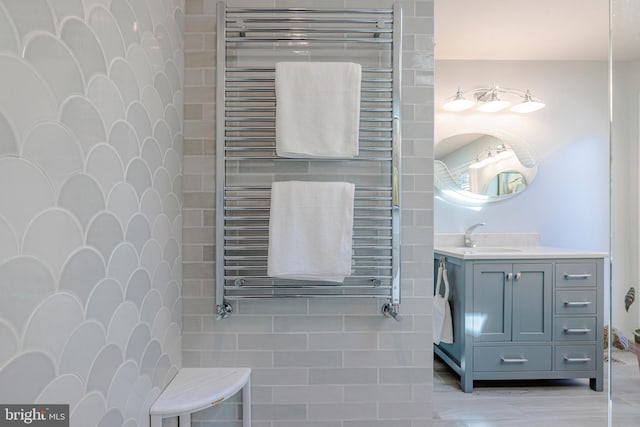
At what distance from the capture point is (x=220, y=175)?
1403mm

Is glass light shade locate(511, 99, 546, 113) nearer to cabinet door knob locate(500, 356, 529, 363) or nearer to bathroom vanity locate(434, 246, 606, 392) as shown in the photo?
bathroom vanity locate(434, 246, 606, 392)

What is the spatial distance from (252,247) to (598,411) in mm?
2216

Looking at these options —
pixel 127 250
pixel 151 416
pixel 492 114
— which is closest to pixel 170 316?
pixel 151 416

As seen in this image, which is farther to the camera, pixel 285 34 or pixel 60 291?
pixel 285 34

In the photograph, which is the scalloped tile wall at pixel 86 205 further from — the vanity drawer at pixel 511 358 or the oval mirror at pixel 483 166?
the oval mirror at pixel 483 166

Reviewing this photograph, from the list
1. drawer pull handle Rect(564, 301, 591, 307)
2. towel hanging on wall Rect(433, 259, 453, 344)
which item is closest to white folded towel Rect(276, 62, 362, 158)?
towel hanging on wall Rect(433, 259, 453, 344)

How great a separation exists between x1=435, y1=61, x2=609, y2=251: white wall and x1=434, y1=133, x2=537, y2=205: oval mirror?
0.07 m

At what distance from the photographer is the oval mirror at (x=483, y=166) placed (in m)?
2.87

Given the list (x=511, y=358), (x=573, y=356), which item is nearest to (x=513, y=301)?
(x=511, y=358)

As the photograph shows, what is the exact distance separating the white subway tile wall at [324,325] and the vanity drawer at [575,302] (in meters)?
1.33

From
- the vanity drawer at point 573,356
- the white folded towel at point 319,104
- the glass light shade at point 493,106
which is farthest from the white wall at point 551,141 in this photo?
the white folded towel at point 319,104

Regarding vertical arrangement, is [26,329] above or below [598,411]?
above

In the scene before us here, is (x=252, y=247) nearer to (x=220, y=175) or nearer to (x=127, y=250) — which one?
(x=220, y=175)

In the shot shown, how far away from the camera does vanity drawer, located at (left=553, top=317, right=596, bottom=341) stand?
221cm
